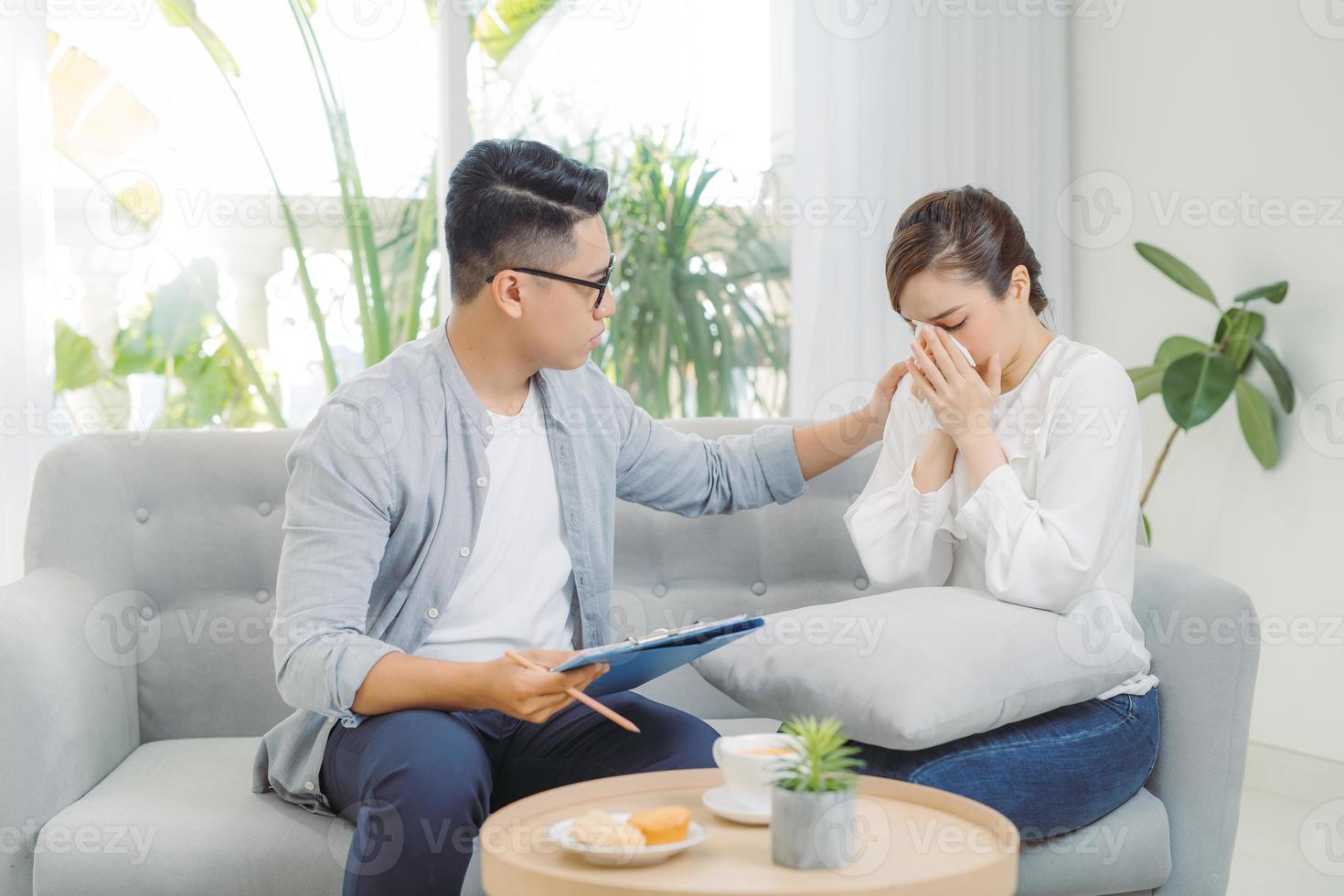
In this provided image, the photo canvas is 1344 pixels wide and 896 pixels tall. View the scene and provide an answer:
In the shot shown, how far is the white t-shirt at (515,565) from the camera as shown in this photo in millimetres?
1646

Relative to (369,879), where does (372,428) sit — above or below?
above

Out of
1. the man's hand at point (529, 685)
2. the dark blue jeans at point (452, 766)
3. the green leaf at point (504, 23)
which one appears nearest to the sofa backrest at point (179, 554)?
the dark blue jeans at point (452, 766)

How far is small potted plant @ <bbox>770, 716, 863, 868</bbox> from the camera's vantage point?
3.49 ft

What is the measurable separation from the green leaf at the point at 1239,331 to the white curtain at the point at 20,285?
3.05 m

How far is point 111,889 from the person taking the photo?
5.02 ft

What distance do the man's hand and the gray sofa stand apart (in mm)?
346

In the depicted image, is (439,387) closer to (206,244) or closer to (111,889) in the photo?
(111,889)

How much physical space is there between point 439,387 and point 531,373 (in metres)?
0.14

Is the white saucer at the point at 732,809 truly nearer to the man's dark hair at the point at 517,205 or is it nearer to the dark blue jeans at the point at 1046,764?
the dark blue jeans at the point at 1046,764

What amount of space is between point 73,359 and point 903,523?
9.01ft

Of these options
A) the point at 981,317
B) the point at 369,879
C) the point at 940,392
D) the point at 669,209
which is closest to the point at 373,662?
the point at 369,879

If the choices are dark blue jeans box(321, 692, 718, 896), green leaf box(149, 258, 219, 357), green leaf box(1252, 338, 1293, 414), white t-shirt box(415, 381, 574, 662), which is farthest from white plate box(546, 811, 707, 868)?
green leaf box(149, 258, 219, 357)

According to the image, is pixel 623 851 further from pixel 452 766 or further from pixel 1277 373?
pixel 1277 373

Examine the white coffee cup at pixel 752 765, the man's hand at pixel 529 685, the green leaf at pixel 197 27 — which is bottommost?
the white coffee cup at pixel 752 765
